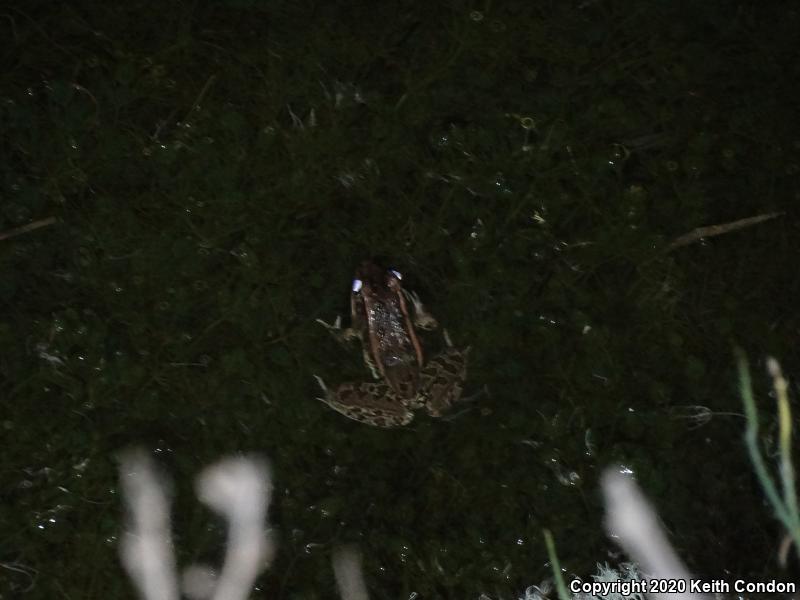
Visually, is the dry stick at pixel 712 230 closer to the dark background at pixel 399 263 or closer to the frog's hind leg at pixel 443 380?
the dark background at pixel 399 263

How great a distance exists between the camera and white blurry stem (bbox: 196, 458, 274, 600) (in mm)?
2660

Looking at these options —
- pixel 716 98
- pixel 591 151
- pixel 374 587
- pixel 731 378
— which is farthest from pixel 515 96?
pixel 374 587

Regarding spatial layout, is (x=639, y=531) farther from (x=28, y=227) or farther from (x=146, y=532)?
(x=28, y=227)

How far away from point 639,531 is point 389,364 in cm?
113

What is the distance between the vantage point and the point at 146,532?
8.68ft

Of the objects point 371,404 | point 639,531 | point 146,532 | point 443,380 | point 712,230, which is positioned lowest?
point 146,532

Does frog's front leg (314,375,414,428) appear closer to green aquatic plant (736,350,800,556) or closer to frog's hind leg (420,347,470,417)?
frog's hind leg (420,347,470,417)

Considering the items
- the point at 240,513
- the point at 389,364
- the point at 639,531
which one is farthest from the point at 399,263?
the point at 639,531

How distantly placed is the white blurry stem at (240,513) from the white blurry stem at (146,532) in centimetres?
16

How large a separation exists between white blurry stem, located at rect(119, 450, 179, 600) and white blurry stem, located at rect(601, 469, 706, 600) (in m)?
1.61

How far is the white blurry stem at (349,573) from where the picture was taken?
2654 millimetres

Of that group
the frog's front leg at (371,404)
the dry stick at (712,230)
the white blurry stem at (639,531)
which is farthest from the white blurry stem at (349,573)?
the dry stick at (712,230)

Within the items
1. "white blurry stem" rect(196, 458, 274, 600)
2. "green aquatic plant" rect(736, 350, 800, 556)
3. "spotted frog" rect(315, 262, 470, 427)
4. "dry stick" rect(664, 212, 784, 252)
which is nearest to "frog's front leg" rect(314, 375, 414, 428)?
"spotted frog" rect(315, 262, 470, 427)

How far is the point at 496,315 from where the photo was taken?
2.65 m
